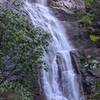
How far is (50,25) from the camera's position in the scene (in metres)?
20.6

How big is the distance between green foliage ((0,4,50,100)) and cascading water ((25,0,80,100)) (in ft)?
17.7

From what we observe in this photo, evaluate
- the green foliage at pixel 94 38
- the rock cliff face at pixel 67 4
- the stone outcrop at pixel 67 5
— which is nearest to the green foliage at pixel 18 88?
the green foliage at pixel 94 38

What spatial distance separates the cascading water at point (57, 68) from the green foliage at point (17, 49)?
17.7 feet

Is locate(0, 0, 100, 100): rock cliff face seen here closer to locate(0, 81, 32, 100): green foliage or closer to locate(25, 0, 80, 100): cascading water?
locate(25, 0, 80, 100): cascading water

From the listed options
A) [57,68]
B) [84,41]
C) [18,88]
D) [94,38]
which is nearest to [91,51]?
[84,41]

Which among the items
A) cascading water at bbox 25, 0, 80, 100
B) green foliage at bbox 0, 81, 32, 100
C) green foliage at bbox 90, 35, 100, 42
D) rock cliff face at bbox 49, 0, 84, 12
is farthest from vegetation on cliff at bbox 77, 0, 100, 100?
green foliage at bbox 0, 81, 32, 100

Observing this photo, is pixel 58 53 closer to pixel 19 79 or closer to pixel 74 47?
pixel 74 47

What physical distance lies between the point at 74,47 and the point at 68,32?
1.21 m

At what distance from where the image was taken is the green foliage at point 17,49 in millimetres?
10641

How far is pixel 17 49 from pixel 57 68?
723 cm

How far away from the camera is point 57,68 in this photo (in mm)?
17812

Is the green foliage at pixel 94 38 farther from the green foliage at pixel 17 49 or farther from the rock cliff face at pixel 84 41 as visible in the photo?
the green foliage at pixel 17 49

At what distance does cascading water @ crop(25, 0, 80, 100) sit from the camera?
17125 millimetres

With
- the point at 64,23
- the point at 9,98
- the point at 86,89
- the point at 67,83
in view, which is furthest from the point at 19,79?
the point at 64,23
